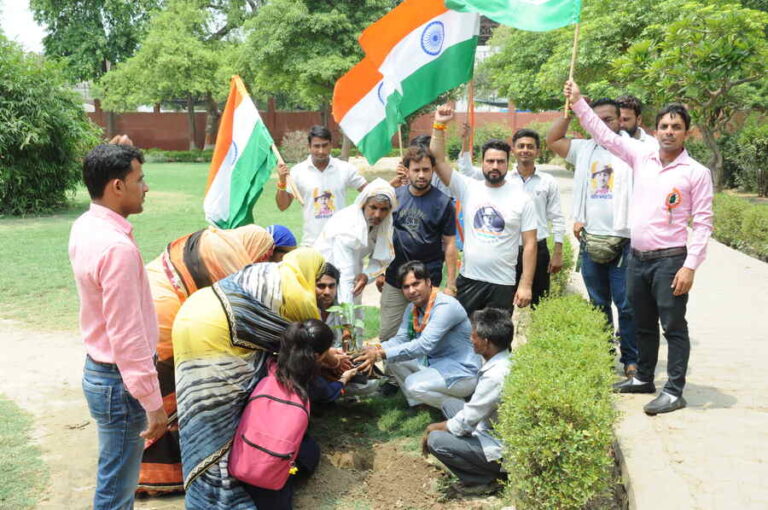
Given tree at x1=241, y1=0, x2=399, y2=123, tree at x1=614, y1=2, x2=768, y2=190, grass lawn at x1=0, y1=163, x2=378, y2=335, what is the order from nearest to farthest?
grass lawn at x1=0, y1=163, x2=378, y2=335 → tree at x1=614, y1=2, x2=768, y2=190 → tree at x1=241, y1=0, x2=399, y2=123

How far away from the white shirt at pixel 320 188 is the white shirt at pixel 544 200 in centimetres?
159

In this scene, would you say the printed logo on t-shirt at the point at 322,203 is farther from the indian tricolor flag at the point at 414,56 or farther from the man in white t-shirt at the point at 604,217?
the man in white t-shirt at the point at 604,217

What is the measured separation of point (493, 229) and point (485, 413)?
1.54 m

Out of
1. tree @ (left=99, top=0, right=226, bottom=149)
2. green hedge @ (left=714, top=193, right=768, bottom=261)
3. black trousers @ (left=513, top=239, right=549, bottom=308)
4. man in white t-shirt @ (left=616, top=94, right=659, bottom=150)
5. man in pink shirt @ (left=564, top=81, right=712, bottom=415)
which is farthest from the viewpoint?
tree @ (left=99, top=0, right=226, bottom=149)

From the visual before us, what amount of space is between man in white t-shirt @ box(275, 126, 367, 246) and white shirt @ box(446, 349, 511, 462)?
112 inches

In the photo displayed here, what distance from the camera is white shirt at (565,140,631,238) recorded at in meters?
5.00

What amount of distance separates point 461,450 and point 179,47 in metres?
34.6

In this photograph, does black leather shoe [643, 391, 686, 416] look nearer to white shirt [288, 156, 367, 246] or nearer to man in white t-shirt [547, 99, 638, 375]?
man in white t-shirt [547, 99, 638, 375]

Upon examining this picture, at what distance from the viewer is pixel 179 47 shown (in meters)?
34.4

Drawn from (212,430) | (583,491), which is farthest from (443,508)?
(212,430)

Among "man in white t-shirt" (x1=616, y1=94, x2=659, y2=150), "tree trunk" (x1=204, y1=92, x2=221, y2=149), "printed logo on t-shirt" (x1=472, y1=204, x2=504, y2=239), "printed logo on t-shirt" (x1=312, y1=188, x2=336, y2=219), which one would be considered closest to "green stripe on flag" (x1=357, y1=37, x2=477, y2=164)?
"printed logo on t-shirt" (x1=312, y1=188, x2=336, y2=219)

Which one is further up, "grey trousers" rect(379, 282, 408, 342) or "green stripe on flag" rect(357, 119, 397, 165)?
"green stripe on flag" rect(357, 119, 397, 165)

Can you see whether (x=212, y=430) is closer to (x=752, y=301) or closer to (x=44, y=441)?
(x=44, y=441)

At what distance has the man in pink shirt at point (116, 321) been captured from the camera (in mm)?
2596
